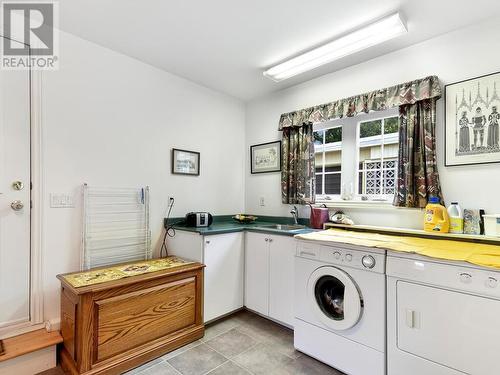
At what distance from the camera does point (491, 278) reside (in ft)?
4.33

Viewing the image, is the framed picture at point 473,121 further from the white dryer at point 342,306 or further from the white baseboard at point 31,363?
the white baseboard at point 31,363

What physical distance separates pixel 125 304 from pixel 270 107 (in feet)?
8.65

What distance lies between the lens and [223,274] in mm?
2529

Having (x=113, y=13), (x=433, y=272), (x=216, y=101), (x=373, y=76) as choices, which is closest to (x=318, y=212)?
(x=433, y=272)

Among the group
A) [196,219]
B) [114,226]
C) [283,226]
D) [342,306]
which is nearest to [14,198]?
[114,226]

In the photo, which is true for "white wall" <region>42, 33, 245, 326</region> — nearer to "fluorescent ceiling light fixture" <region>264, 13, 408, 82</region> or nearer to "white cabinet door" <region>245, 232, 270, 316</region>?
"white cabinet door" <region>245, 232, 270, 316</region>

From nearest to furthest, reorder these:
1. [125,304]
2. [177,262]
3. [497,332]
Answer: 1. [497,332]
2. [125,304]
3. [177,262]

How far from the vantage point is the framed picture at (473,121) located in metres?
1.86

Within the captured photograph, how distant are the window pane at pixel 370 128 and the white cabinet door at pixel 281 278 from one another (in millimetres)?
1301

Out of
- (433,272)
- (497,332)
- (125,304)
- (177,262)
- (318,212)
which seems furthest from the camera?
(318,212)

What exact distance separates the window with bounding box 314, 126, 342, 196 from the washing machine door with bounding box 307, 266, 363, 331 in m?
1.13

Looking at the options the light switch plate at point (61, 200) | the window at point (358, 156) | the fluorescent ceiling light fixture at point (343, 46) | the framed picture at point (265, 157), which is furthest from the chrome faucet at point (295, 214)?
the light switch plate at point (61, 200)

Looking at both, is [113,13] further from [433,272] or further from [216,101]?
[433,272]

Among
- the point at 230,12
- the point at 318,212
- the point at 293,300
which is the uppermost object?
the point at 230,12
